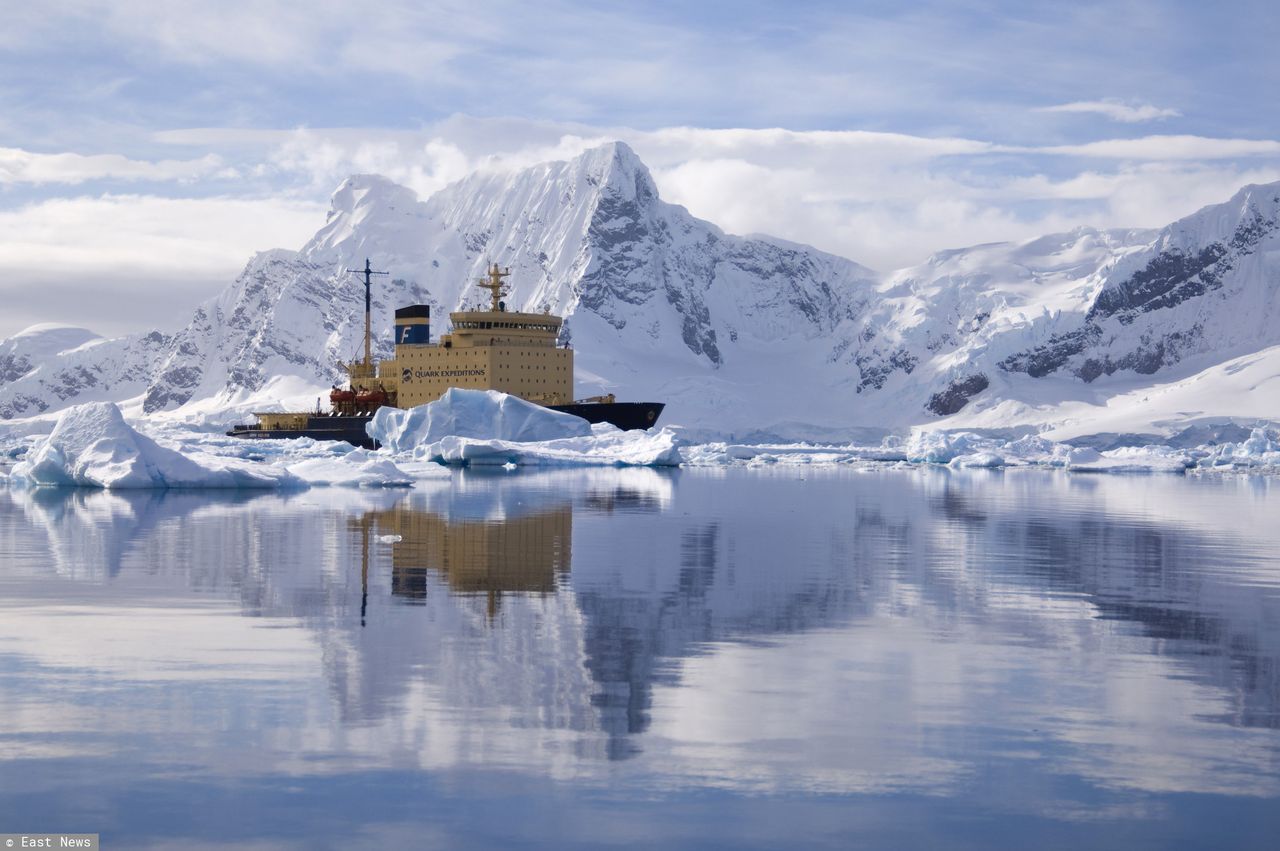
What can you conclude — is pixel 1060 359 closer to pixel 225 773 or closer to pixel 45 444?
pixel 45 444

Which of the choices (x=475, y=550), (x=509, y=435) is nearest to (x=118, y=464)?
(x=475, y=550)

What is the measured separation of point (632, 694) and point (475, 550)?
10636 millimetres

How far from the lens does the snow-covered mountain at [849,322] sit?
163250 millimetres

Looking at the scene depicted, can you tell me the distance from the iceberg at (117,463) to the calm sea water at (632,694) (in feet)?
43.7

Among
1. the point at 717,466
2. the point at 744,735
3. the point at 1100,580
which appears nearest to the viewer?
the point at 744,735

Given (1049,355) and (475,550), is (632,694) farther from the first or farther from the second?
(1049,355)

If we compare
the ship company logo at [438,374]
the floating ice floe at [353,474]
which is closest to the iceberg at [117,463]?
the floating ice floe at [353,474]

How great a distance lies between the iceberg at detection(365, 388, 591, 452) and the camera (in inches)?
2525

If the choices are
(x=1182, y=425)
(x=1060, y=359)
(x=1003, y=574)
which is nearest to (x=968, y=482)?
(x=1003, y=574)

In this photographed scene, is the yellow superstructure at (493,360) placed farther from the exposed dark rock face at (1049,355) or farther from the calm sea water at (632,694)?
the exposed dark rock face at (1049,355)

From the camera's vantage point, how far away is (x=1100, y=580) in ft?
59.4

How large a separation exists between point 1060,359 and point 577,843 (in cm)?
17275

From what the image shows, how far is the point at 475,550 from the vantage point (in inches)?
814

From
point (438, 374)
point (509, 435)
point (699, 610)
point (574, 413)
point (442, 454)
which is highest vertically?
point (438, 374)
